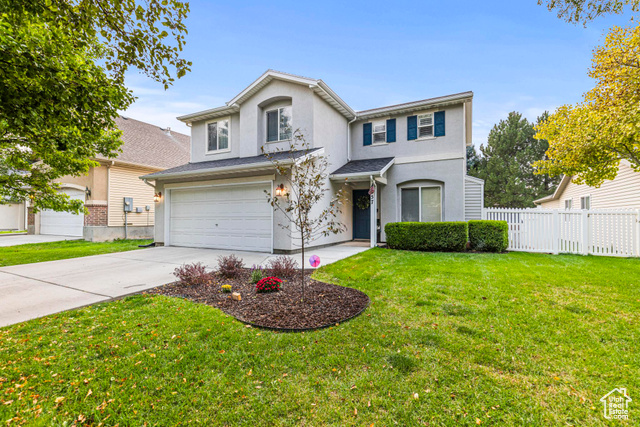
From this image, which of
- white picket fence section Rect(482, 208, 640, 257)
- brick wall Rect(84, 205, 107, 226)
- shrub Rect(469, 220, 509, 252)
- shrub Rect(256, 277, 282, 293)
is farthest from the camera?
brick wall Rect(84, 205, 107, 226)

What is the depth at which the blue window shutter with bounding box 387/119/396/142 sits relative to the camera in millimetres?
11305

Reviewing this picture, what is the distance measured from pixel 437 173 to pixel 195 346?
10004 millimetres

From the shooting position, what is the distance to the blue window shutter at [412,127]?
10914 mm

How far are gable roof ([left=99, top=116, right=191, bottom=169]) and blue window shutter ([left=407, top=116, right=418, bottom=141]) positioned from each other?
1330cm

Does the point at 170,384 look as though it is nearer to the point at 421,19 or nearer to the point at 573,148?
the point at 573,148

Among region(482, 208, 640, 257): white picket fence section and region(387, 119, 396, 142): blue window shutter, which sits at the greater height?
region(387, 119, 396, 142): blue window shutter

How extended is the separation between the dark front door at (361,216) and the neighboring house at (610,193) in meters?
9.07

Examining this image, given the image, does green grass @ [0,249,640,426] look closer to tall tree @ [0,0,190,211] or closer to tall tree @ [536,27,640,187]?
tall tree @ [0,0,190,211]

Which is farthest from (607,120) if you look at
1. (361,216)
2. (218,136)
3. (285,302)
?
(218,136)

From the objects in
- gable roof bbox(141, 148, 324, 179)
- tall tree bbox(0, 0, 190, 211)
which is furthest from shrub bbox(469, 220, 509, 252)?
tall tree bbox(0, 0, 190, 211)

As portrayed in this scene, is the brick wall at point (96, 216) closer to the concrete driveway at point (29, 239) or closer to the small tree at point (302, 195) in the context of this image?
the concrete driveway at point (29, 239)

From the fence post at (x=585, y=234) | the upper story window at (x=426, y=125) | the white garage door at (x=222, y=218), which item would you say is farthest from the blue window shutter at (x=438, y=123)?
the white garage door at (x=222, y=218)

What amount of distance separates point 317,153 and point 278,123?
9.08 feet

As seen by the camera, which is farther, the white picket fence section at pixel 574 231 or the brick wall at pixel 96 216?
the brick wall at pixel 96 216
